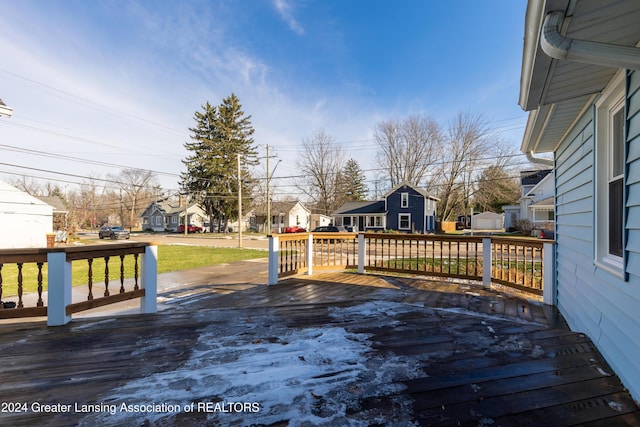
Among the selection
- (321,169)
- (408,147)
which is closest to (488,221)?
(408,147)

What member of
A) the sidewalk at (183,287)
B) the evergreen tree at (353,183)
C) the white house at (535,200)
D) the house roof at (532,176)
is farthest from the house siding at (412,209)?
the sidewalk at (183,287)

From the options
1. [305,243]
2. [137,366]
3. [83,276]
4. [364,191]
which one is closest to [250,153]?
[364,191]

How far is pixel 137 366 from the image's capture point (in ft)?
6.52

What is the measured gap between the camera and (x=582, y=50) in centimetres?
146

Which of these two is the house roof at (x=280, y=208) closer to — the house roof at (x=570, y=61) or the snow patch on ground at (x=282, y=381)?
the house roof at (x=570, y=61)

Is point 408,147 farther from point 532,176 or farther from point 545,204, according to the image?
point 545,204

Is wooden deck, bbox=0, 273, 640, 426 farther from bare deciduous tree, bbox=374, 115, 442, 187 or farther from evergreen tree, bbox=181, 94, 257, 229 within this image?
evergreen tree, bbox=181, 94, 257, 229

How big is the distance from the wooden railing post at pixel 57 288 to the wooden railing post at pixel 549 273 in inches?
220

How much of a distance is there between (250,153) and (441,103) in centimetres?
1946

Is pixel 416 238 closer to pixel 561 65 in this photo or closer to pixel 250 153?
pixel 561 65

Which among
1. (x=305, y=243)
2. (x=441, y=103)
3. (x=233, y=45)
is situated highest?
(x=441, y=103)

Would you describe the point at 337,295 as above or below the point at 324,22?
below

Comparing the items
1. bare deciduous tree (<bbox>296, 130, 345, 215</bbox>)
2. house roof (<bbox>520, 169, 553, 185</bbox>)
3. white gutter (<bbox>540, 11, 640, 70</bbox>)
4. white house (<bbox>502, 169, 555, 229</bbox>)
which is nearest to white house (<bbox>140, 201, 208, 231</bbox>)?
bare deciduous tree (<bbox>296, 130, 345, 215</bbox>)

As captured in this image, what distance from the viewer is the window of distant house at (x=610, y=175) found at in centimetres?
214
